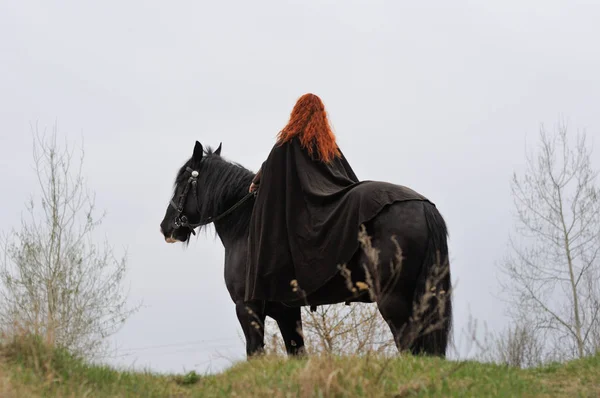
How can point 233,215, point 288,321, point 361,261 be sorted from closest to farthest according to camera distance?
point 361,261 → point 288,321 → point 233,215

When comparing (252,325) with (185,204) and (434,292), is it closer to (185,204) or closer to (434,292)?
(185,204)

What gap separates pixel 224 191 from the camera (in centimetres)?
928

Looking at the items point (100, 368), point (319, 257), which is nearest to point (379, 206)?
point (319, 257)

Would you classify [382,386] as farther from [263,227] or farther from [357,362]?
[263,227]

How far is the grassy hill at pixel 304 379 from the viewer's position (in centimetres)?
531

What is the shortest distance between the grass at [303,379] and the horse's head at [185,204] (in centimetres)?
296

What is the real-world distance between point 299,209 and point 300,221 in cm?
14

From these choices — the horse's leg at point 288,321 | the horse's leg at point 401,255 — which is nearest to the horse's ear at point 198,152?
the horse's leg at point 288,321

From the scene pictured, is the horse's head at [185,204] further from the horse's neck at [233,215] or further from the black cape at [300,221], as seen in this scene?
the black cape at [300,221]

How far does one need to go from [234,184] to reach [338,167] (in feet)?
4.74

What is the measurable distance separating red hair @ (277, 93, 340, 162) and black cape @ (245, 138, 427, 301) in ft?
0.31

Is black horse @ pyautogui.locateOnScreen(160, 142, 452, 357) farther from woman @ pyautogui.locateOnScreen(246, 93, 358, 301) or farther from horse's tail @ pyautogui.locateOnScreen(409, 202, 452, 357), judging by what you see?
woman @ pyautogui.locateOnScreen(246, 93, 358, 301)

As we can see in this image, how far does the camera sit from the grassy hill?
5.31m

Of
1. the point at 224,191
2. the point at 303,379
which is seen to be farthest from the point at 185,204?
the point at 303,379
